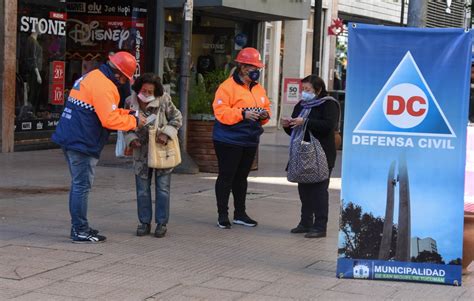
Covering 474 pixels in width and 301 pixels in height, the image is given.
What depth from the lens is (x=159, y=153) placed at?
812 cm

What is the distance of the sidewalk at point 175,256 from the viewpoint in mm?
6281

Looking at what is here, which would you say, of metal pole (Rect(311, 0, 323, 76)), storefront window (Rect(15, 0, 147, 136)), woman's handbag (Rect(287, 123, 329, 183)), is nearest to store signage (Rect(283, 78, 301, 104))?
metal pole (Rect(311, 0, 323, 76))

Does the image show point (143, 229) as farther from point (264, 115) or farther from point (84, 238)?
point (264, 115)

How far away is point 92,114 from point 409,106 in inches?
111

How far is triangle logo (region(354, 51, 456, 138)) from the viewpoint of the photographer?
6.51 m

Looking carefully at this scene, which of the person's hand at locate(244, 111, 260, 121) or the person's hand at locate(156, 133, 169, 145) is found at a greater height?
the person's hand at locate(244, 111, 260, 121)

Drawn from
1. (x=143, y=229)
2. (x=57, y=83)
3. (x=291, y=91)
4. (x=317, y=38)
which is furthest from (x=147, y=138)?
(x=317, y=38)

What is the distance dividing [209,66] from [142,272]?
1492 cm

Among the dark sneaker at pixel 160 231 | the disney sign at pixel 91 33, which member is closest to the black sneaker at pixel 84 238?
the dark sneaker at pixel 160 231

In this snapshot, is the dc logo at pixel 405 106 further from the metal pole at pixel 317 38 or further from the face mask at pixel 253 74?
the metal pole at pixel 317 38

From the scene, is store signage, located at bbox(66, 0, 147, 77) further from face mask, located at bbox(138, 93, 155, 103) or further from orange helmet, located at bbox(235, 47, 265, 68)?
face mask, located at bbox(138, 93, 155, 103)

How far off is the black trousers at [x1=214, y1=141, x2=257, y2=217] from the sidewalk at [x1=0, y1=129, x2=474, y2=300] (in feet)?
0.97

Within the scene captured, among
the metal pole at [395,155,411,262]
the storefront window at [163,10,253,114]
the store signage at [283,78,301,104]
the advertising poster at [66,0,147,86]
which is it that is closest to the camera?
the metal pole at [395,155,411,262]

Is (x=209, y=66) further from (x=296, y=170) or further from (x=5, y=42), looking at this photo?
(x=296, y=170)
